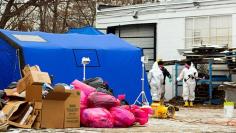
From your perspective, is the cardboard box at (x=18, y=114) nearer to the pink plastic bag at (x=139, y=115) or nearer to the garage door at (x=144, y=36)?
the pink plastic bag at (x=139, y=115)

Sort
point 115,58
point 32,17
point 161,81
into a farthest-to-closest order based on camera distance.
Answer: point 32,17
point 161,81
point 115,58

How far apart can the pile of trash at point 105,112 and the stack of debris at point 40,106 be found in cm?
29

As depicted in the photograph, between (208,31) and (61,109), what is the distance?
15.0 meters

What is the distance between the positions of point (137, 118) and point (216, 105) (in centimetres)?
1112

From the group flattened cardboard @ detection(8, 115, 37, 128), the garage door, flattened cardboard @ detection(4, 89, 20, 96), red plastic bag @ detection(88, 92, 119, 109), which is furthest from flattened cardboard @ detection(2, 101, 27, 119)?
the garage door

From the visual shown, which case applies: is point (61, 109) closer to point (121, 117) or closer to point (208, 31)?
point (121, 117)

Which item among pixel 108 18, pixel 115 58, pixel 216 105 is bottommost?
pixel 216 105

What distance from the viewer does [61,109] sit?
37.2 feet

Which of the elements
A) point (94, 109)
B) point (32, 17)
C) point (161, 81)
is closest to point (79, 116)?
point (94, 109)

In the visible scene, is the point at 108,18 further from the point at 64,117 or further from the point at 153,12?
the point at 64,117

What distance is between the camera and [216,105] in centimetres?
2284

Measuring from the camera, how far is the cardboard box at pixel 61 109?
11148 millimetres

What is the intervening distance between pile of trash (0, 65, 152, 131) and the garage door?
15.6 metres

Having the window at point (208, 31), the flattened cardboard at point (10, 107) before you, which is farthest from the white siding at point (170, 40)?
the flattened cardboard at point (10, 107)
